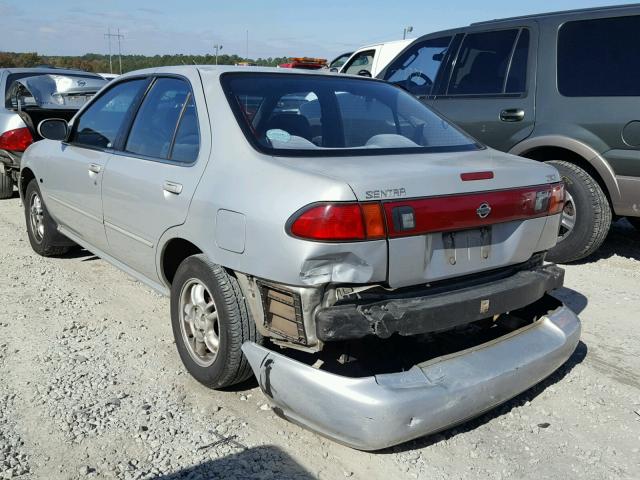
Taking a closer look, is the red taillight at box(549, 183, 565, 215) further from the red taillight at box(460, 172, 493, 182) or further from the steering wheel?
the steering wheel

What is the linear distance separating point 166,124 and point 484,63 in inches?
143

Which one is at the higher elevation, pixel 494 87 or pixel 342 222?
pixel 494 87

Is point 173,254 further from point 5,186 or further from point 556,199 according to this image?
point 5,186

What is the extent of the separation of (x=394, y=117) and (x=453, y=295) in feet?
4.28

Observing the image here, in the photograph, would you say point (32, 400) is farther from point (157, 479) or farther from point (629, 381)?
point (629, 381)

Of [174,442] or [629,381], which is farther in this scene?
[629,381]

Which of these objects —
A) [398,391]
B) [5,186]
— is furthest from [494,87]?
[5,186]

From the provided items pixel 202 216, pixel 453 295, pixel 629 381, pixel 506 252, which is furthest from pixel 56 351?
pixel 629 381

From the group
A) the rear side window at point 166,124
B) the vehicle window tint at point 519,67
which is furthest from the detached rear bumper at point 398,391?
the vehicle window tint at point 519,67

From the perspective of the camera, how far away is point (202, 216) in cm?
291

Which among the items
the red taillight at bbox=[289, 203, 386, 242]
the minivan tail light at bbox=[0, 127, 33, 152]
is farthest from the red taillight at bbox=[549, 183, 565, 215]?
the minivan tail light at bbox=[0, 127, 33, 152]

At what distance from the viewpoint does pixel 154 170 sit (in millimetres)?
3383

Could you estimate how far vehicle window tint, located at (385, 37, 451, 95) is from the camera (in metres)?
6.34

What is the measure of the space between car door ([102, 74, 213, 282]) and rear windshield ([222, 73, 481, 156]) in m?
0.27
